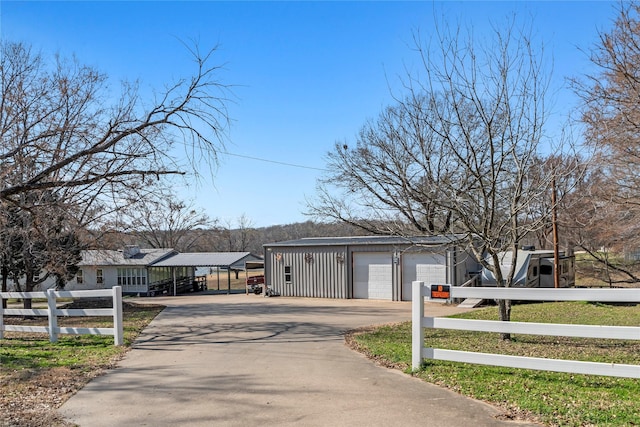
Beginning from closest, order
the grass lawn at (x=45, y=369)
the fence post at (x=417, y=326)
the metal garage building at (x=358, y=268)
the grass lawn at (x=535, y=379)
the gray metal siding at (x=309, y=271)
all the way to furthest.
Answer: the grass lawn at (x=535, y=379) → the grass lawn at (x=45, y=369) → the fence post at (x=417, y=326) → the metal garage building at (x=358, y=268) → the gray metal siding at (x=309, y=271)

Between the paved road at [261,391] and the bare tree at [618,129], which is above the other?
the bare tree at [618,129]

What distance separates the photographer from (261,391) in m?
6.03

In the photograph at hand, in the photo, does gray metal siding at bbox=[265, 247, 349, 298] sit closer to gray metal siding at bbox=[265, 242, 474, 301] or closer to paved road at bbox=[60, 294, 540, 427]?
gray metal siding at bbox=[265, 242, 474, 301]

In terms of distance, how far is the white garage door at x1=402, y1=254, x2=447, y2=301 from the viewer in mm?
22203

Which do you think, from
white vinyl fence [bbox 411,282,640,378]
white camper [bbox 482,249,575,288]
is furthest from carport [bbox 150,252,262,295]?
white vinyl fence [bbox 411,282,640,378]

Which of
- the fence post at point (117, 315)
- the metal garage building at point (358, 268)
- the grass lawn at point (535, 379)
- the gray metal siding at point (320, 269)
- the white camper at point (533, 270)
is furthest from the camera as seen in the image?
the gray metal siding at point (320, 269)

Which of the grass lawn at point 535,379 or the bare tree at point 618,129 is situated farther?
the bare tree at point 618,129

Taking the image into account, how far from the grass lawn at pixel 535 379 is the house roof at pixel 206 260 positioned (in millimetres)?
25481

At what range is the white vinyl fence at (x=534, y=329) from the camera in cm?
505

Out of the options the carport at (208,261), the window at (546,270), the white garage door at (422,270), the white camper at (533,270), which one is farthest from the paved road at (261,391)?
the carport at (208,261)

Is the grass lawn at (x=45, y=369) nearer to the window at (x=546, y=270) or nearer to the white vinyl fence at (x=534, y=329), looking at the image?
the white vinyl fence at (x=534, y=329)

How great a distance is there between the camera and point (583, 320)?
12906 millimetres

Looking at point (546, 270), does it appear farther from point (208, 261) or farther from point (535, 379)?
point (208, 261)

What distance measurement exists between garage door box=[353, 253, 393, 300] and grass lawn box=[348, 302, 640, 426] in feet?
41.2
